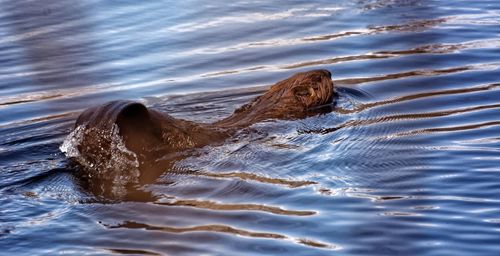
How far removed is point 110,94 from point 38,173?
80.6 inches

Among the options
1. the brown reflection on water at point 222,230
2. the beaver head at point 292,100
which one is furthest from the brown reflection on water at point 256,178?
the beaver head at point 292,100

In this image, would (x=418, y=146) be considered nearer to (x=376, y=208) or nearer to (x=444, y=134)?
(x=444, y=134)

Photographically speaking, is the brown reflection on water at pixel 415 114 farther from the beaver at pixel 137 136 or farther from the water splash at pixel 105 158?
the water splash at pixel 105 158

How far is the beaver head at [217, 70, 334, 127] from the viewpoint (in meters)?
6.32

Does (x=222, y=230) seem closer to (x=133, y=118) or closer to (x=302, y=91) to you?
(x=133, y=118)

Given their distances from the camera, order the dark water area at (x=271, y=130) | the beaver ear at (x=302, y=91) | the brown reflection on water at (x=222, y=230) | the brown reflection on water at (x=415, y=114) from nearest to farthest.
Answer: the brown reflection on water at (x=222, y=230)
the dark water area at (x=271, y=130)
the brown reflection on water at (x=415, y=114)
the beaver ear at (x=302, y=91)

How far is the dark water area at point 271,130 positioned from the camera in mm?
4270

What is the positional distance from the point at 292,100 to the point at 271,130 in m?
0.50

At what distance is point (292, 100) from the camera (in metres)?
6.51

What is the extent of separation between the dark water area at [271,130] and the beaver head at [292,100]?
14 centimetres

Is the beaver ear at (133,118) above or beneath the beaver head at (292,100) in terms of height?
above

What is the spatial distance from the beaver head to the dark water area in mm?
138

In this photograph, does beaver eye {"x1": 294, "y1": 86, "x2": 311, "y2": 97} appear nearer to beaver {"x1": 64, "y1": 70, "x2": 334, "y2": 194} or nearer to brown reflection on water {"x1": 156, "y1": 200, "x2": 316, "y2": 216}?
beaver {"x1": 64, "y1": 70, "x2": 334, "y2": 194}

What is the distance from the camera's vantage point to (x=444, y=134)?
5.95 m
